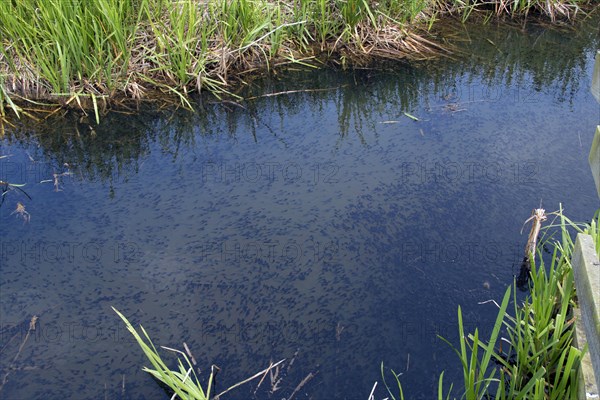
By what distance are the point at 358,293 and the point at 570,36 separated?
10.6 ft

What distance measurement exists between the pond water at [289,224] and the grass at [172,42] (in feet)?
0.78

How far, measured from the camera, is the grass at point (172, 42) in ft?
11.6

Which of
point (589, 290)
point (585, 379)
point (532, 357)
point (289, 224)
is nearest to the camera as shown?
point (589, 290)

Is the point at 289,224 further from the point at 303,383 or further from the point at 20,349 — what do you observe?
the point at 20,349

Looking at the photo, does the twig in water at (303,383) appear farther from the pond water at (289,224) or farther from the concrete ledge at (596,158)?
the concrete ledge at (596,158)

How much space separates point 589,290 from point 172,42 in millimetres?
3096

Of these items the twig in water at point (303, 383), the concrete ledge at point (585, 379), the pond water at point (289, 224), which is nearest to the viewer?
the concrete ledge at point (585, 379)

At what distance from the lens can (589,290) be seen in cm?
126

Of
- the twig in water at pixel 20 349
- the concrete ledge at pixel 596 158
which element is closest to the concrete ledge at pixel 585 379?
the concrete ledge at pixel 596 158

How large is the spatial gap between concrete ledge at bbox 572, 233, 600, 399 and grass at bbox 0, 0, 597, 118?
2.62 m

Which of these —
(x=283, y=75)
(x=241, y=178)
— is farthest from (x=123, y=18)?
(x=241, y=178)

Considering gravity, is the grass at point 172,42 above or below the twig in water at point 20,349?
above

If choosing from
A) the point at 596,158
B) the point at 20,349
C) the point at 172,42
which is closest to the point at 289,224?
the point at 20,349

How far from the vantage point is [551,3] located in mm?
4844
